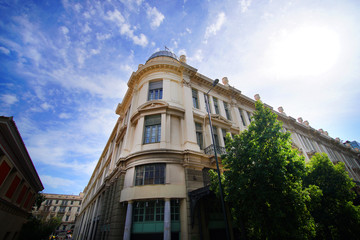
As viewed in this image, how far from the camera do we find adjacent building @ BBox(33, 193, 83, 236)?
54.3 m

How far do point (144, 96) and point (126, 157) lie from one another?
6.37 m

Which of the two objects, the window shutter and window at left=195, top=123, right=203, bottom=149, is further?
the window shutter

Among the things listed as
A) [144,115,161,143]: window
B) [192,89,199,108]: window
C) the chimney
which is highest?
the chimney

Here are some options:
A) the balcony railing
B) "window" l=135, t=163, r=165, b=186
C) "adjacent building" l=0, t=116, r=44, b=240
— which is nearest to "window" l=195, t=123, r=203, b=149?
the balcony railing

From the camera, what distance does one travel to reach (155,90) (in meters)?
17.0

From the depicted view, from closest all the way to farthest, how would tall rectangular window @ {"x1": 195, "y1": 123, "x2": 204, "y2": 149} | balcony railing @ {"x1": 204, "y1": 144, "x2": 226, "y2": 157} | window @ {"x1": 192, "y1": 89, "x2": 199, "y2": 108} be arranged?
1. balcony railing @ {"x1": 204, "y1": 144, "x2": 226, "y2": 157}
2. tall rectangular window @ {"x1": 195, "y1": 123, "x2": 204, "y2": 149}
3. window @ {"x1": 192, "y1": 89, "x2": 199, "y2": 108}

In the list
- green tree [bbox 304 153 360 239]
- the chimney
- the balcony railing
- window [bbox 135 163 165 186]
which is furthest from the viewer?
the chimney

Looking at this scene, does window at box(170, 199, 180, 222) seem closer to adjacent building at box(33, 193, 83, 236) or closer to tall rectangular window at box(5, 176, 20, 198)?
tall rectangular window at box(5, 176, 20, 198)

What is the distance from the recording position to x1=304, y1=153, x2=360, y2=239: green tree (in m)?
10.7

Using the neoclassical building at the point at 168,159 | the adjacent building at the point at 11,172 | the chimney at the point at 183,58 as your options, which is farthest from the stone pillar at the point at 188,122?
the adjacent building at the point at 11,172

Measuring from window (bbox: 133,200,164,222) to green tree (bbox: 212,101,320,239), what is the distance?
4356 millimetres

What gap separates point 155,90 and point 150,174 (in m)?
8.74

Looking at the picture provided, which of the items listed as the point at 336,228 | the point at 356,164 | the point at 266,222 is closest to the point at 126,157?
the point at 266,222

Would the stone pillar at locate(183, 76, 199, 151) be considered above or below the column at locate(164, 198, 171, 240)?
above
